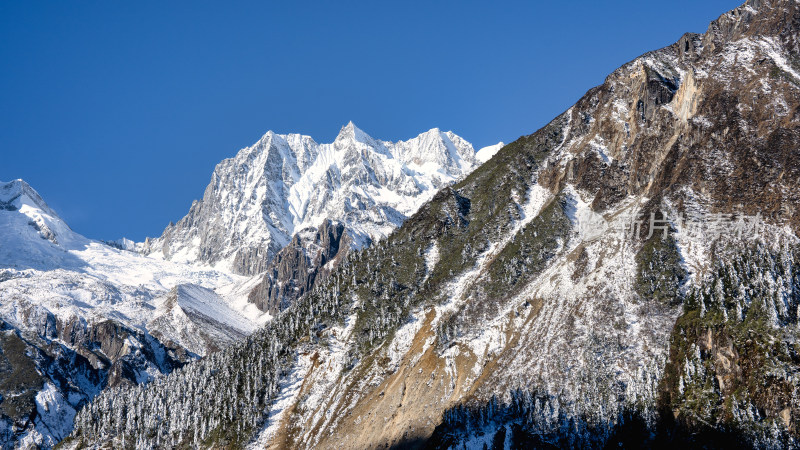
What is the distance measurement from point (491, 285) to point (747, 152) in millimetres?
75728

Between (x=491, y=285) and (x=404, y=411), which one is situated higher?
(x=491, y=285)

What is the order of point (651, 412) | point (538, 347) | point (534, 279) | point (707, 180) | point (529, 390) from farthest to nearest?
point (534, 279) < point (707, 180) < point (538, 347) < point (529, 390) < point (651, 412)

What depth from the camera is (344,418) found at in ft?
574

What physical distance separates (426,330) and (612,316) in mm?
57030

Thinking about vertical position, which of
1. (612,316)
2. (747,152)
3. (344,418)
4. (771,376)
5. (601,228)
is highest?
(747,152)

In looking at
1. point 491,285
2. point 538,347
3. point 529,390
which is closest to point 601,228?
point 491,285

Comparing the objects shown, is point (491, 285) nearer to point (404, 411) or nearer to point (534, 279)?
point (534, 279)

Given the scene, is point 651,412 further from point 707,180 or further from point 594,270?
point 707,180

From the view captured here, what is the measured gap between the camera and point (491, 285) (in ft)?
629

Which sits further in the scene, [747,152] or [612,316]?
[747,152]

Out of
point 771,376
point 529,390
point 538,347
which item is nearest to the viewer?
point 771,376

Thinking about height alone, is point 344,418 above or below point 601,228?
below

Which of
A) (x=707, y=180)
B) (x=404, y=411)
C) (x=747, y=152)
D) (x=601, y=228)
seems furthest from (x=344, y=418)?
(x=747, y=152)

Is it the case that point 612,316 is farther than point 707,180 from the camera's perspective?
No
